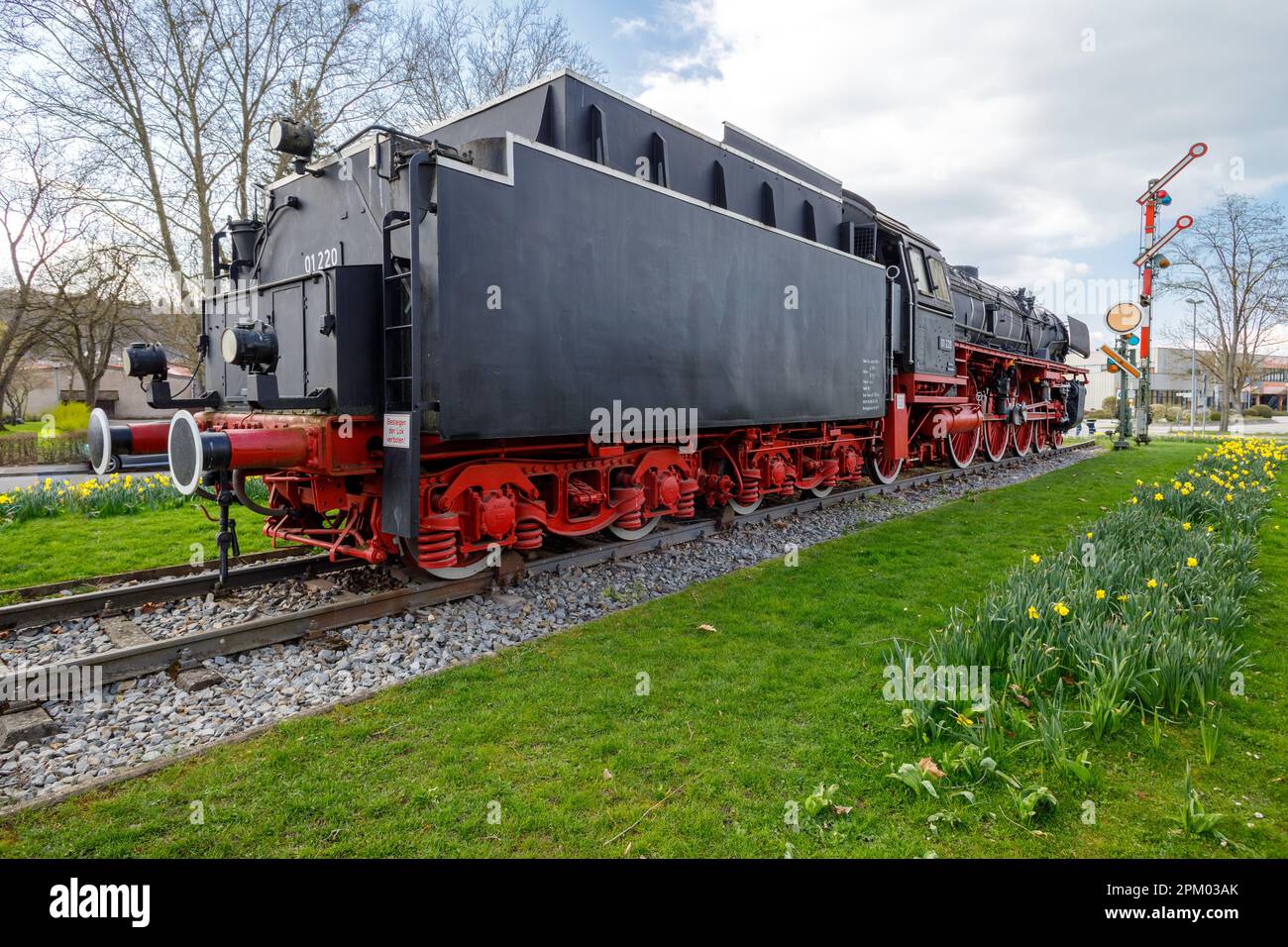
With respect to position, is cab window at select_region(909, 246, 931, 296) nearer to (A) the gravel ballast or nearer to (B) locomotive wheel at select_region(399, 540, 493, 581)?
(A) the gravel ballast

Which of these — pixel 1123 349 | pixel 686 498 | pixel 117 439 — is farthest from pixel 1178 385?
pixel 117 439

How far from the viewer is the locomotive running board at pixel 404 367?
4.12 m

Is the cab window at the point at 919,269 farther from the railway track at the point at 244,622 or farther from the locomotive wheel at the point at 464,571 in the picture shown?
the locomotive wheel at the point at 464,571

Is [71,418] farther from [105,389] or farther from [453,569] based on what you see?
[453,569]

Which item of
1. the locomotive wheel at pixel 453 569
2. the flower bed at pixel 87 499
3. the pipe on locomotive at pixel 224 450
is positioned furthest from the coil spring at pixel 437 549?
the flower bed at pixel 87 499

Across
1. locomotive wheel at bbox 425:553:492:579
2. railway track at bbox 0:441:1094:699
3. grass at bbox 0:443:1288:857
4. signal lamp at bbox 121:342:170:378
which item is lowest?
grass at bbox 0:443:1288:857

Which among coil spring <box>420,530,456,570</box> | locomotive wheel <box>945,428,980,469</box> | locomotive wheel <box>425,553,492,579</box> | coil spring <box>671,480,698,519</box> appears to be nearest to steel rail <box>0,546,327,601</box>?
locomotive wheel <box>425,553,492,579</box>

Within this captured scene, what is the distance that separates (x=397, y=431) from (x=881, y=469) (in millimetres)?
8093

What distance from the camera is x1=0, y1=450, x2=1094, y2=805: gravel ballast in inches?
127

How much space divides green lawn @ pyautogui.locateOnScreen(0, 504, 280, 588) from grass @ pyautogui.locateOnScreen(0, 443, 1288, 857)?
12.9 ft

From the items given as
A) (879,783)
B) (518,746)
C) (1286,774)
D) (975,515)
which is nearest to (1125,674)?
(1286,774)

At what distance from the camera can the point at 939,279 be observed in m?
10.9

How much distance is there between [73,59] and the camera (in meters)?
12.4

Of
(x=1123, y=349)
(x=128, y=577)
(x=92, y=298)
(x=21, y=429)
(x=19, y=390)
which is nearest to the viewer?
(x=128, y=577)
